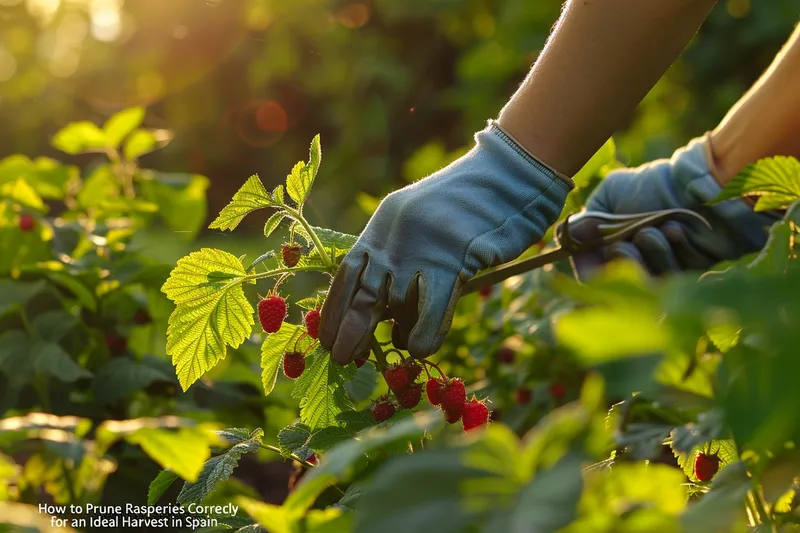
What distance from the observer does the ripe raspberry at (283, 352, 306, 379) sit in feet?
4.45

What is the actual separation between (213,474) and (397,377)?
0.28 metres

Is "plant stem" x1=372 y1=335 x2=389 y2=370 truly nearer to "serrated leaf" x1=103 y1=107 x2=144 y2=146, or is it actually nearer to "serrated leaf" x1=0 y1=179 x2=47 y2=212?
"serrated leaf" x1=0 y1=179 x2=47 y2=212

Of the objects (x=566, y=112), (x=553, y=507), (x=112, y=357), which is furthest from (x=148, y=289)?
(x=553, y=507)

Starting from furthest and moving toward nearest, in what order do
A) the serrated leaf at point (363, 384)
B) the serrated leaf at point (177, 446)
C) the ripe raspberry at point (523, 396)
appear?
the ripe raspberry at point (523, 396)
the serrated leaf at point (363, 384)
the serrated leaf at point (177, 446)

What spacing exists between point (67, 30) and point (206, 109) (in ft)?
4.83

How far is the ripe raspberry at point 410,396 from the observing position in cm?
131

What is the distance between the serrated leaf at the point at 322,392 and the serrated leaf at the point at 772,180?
62 centimetres

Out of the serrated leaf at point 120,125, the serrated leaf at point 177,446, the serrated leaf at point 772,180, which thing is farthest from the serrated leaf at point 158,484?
the serrated leaf at point 120,125

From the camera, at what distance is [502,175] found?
1.44 m

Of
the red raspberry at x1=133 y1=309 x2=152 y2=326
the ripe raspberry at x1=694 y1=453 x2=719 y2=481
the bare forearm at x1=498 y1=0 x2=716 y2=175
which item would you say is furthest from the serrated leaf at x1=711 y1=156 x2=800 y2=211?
the red raspberry at x1=133 y1=309 x2=152 y2=326

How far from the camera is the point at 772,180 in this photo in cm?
128

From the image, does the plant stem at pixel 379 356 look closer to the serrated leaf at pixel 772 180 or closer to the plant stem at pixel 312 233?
the plant stem at pixel 312 233

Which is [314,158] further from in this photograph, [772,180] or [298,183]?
[772,180]

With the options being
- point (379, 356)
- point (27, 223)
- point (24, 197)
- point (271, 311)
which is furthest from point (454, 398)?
point (24, 197)
